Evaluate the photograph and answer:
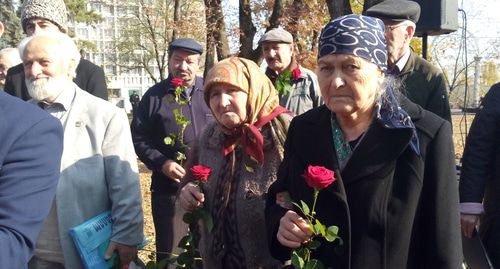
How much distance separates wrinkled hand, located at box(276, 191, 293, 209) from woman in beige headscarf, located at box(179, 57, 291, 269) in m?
0.39

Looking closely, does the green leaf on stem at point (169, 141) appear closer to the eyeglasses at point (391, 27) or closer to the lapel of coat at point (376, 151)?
the eyeglasses at point (391, 27)

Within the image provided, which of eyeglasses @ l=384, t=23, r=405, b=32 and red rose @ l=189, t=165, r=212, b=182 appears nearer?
red rose @ l=189, t=165, r=212, b=182

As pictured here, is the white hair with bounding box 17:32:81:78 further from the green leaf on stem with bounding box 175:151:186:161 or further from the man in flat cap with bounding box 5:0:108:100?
the green leaf on stem with bounding box 175:151:186:161

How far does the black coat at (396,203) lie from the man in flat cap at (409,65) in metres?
1.51

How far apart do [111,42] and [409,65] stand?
4823 centimetres

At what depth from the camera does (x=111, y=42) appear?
48875 millimetres

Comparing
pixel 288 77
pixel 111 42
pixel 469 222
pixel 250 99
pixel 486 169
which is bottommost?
pixel 111 42

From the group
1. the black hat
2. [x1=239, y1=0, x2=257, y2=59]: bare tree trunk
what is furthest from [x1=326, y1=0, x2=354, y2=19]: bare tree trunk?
[x1=239, y1=0, x2=257, y2=59]: bare tree trunk

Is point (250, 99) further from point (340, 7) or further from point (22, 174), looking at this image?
point (340, 7)

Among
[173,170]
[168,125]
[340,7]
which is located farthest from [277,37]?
[340,7]

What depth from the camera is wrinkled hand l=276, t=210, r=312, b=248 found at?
1796 millimetres

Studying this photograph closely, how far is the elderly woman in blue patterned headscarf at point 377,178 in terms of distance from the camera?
1.81 m

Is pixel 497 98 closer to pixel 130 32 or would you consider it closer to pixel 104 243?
pixel 104 243

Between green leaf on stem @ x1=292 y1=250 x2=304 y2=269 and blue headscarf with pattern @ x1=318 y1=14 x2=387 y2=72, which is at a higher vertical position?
blue headscarf with pattern @ x1=318 y1=14 x2=387 y2=72
